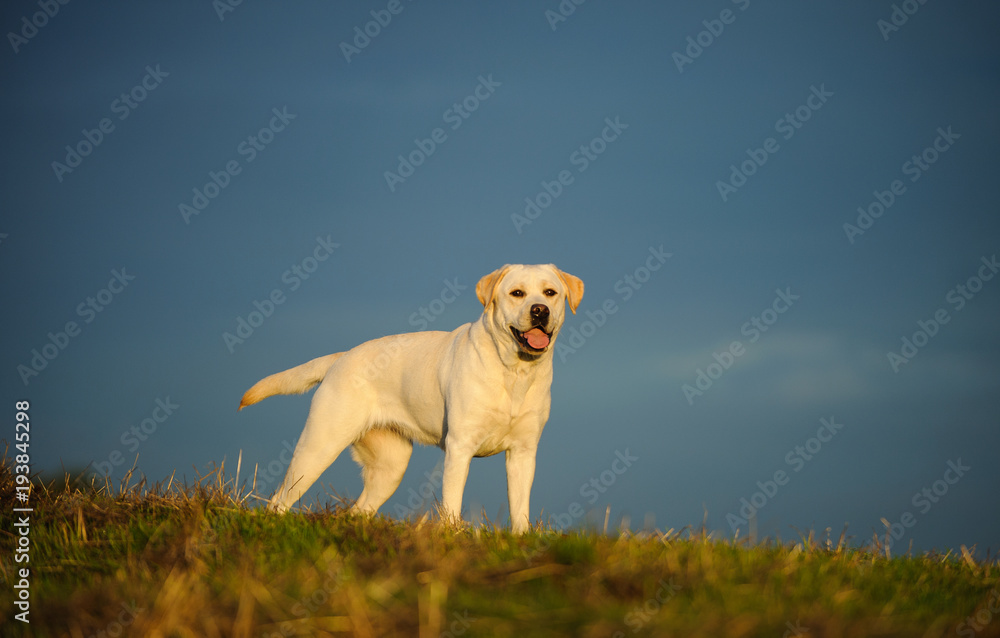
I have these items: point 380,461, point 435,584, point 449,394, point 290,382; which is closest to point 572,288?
point 449,394

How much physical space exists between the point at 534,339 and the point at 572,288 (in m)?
0.75

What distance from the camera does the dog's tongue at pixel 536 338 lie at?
7508 millimetres

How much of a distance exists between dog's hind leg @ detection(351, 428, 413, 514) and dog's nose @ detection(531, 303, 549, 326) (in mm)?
2663

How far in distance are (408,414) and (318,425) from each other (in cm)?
100

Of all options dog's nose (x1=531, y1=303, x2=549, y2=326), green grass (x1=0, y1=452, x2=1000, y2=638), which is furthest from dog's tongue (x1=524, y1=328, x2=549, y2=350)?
green grass (x1=0, y1=452, x2=1000, y2=638)

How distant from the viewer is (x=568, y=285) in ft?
26.0

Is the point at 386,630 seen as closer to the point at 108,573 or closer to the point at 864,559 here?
the point at 108,573

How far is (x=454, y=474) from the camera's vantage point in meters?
7.62

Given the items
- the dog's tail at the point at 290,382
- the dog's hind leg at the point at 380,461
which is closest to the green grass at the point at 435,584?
the dog's hind leg at the point at 380,461

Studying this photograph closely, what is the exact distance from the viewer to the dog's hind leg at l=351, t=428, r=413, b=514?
9.20 metres

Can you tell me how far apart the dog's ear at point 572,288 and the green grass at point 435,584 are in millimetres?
2640

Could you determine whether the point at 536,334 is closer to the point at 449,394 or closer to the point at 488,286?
the point at 488,286

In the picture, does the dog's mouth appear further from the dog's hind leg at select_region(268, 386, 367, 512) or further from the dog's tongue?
the dog's hind leg at select_region(268, 386, 367, 512)

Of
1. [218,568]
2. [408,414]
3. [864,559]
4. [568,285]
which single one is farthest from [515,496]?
[218,568]
